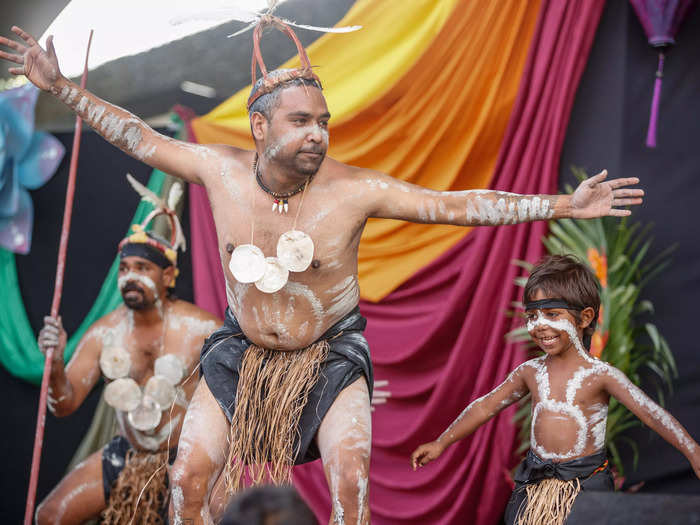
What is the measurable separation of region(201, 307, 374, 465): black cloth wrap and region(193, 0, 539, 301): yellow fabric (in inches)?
61.7

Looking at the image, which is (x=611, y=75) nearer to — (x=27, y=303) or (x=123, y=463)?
(x=123, y=463)

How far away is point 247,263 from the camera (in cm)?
266

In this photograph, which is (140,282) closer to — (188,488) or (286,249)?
(286,249)

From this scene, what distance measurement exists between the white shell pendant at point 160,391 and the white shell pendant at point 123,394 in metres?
0.06

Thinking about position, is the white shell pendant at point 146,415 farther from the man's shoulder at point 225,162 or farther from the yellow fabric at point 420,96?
the man's shoulder at point 225,162

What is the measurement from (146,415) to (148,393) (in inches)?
4.0

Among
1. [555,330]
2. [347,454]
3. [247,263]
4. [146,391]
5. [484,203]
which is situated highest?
[484,203]

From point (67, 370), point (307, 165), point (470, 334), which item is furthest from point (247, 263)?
point (67, 370)

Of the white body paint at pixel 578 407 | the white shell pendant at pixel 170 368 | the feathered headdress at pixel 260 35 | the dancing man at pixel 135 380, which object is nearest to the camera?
the feathered headdress at pixel 260 35

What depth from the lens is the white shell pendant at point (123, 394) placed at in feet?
12.7

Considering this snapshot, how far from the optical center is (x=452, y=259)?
4254 mm

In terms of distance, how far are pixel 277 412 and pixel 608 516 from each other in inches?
46.8

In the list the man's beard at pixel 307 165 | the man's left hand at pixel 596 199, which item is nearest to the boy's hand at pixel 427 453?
the man's left hand at pixel 596 199

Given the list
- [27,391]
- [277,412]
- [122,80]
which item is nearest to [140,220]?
[122,80]
